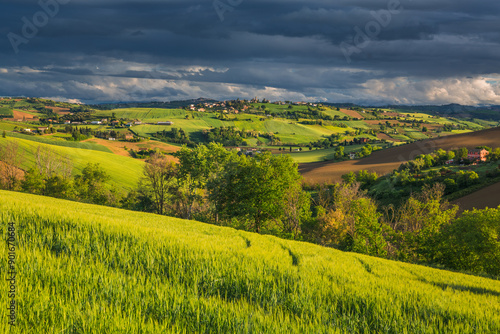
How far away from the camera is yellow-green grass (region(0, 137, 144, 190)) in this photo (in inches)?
3873

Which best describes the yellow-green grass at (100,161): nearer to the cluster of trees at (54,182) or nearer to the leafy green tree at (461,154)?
the cluster of trees at (54,182)

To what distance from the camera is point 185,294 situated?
517cm

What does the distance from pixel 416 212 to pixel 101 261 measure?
46.1 m

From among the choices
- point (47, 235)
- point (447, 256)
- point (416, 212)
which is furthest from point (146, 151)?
point (47, 235)

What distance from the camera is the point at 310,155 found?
17450 cm

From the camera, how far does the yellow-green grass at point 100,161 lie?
98.4m

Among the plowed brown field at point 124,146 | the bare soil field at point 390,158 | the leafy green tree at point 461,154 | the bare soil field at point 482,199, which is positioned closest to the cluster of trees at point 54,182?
the plowed brown field at point 124,146

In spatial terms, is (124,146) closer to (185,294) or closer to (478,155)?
(478,155)

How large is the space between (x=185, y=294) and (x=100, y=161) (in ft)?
397

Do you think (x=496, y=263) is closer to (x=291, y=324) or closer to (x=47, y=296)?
(x=291, y=324)

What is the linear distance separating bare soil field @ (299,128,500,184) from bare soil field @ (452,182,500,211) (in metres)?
43.5

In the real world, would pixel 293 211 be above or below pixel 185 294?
below

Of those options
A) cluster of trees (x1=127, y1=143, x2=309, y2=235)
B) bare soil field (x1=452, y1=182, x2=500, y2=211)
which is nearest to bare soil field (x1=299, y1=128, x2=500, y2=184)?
bare soil field (x1=452, y1=182, x2=500, y2=211)

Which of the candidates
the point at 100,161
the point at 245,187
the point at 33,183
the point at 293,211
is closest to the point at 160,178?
the point at 245,187
